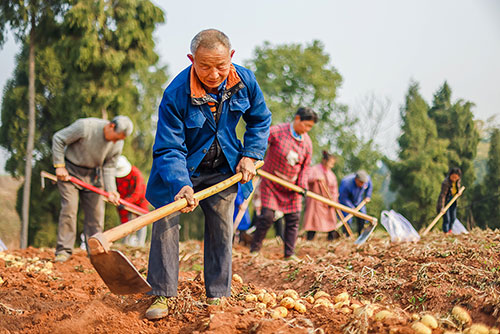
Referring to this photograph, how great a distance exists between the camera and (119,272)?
2199 millimetres

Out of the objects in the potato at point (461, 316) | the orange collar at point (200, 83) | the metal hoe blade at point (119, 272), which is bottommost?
the potato at point (461, 316)

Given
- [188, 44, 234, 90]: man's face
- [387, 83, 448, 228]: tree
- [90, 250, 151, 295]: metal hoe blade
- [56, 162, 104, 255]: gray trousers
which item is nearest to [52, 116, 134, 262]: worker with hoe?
[56, 162, 104, 255]: gray trousers

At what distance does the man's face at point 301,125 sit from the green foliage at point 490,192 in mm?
6285

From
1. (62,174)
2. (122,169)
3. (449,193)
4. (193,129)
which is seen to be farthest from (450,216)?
(193,129)

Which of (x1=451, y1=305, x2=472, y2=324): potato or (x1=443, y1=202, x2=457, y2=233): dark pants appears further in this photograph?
(x1=443, y1=202, x2=457, y2=233): dark pants

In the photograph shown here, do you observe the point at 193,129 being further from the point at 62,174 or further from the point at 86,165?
the point at 86,165

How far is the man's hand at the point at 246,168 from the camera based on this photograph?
280cm

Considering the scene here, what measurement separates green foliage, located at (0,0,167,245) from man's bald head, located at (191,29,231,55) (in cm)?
651

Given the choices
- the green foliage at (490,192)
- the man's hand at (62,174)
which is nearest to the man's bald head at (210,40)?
the man's hand at (62,174)

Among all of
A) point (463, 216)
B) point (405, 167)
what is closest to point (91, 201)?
point (463, 216)

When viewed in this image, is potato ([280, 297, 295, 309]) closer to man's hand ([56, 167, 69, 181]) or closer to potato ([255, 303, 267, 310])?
potato ([255, 303, 267, 310])

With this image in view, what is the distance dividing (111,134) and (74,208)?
94cm

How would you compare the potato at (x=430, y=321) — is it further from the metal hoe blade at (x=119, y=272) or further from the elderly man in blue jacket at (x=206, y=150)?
the metal hoe blade at (x=119, y=272)

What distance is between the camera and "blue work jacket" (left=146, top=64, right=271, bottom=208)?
8.52 ft
